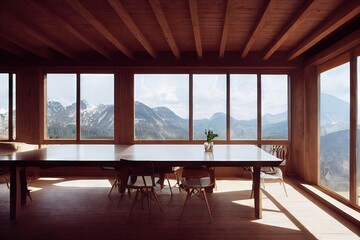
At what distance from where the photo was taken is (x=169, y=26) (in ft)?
13.3

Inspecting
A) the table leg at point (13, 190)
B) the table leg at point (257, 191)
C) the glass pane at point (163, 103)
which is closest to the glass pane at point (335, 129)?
the table leg at point (257, 191)

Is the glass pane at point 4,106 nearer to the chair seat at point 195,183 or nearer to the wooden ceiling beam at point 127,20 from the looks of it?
the wooden ceiling beam at point 127,20

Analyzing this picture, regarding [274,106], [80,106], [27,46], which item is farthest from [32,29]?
[274,106]

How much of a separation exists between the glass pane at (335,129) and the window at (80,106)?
14.4ft

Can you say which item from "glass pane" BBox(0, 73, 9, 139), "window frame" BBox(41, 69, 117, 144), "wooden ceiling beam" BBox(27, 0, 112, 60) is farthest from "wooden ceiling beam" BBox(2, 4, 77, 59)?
"glass pane" BBox(0, 73, 9, 139)

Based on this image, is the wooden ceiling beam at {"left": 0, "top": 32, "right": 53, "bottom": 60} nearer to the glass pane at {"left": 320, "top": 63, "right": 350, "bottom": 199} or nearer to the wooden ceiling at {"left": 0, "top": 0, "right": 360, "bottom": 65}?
the wooden ceiling at {"left": 0, "top": 0, "right": 360, "bottom": 65}

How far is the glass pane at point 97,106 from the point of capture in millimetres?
5934

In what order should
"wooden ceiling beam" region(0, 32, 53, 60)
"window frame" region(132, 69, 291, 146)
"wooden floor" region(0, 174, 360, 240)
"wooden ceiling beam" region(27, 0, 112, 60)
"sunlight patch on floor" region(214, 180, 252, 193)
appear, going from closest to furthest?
"wooden floor" region(0, 174, 360, 240), "wooden ceiling beam" region(27, 0, 112, 60), "wooden ceiling beam" region(0, 32, 53, 60), "sunlight patch on floor" region(214, 180, 252, 193), "window frame" region(132, 69, 291, 146)

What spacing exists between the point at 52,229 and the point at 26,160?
88 cm

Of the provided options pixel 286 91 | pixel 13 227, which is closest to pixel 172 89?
pixel 286 91

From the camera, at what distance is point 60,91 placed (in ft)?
19.6

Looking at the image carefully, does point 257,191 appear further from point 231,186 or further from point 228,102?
point 228,102

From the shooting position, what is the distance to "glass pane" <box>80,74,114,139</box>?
593 centimetres

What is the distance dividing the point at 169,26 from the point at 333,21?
7.50ft
